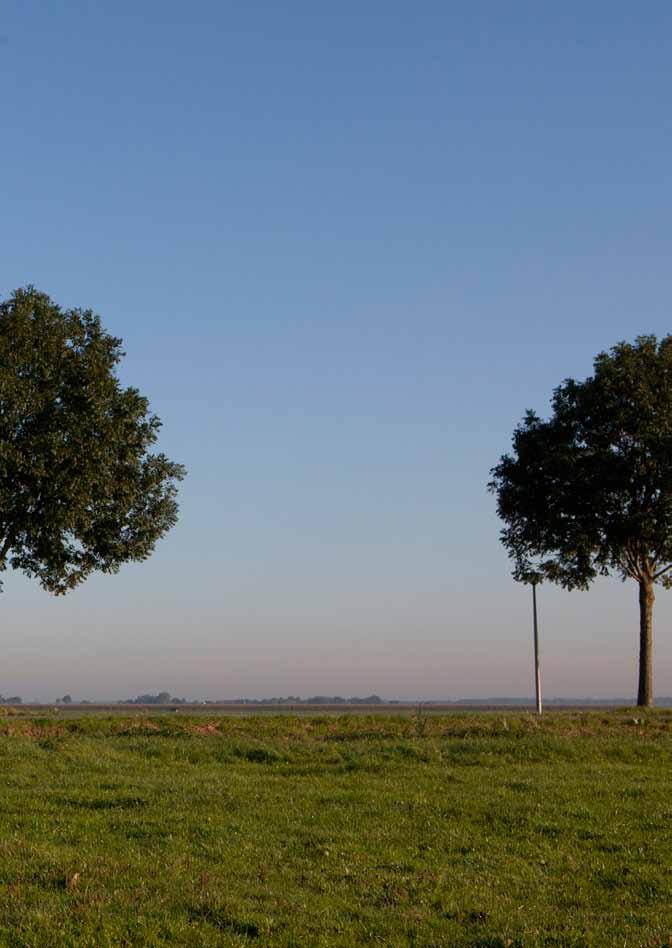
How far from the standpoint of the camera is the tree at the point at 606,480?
50969 millimetres

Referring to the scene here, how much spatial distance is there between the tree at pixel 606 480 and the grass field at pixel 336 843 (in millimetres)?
20837

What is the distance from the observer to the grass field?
1245 cm

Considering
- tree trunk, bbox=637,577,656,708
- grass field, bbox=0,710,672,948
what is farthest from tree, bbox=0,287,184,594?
tree trunk, bbox=637,577,656,708

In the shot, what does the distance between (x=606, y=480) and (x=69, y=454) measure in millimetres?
25852

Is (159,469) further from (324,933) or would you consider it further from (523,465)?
(324,933)

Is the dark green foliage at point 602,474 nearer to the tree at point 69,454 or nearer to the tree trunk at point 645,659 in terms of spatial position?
the tree trunk at point 645,659

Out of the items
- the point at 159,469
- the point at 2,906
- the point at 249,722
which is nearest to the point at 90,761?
the point at 249,722

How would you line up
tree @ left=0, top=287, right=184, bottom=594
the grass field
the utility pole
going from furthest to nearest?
the utility pole
tree @ left=0, top=287, right=184, bottom=594
the grass field

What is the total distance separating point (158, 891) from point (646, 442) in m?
41.5

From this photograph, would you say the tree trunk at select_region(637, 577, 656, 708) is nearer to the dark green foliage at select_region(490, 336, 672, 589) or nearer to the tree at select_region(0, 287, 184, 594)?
the dark green foliage at select_region(490, 336, 672, 589)

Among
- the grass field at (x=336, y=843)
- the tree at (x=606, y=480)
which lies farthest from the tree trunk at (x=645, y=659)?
the grass field at (x=336, y=843)

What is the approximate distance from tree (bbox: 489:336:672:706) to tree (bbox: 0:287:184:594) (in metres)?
19.2

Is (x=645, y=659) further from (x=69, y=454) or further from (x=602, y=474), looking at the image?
(x=69, y=454)

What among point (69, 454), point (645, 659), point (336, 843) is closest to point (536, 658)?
point (645, 659)
